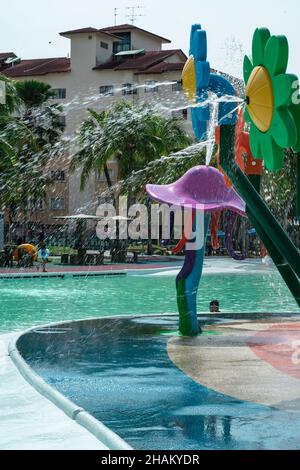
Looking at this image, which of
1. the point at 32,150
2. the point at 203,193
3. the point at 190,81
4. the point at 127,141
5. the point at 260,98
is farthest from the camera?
the point at 127,141

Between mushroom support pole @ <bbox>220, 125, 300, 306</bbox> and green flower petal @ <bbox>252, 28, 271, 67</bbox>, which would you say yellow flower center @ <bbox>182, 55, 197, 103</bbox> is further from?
green flower petal @ <bbox>252, 28, 271, 67</bbox>

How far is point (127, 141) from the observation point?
43.7m

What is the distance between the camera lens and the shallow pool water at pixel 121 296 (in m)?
17.3

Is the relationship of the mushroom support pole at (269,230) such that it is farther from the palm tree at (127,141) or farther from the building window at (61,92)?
the building window at (61,92)

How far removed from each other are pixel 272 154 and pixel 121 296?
1458 centimetres

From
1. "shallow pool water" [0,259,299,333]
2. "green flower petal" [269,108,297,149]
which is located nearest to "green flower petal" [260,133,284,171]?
"green flower petal" [269,108,297,149]

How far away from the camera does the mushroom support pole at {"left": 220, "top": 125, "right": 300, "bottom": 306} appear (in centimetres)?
734

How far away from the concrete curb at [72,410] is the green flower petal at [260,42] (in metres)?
3.59

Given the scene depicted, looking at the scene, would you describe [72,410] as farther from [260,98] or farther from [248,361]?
[248,361]

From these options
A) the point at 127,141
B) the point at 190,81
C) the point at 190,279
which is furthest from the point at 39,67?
the point at 190,81

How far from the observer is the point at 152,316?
47.9 feet

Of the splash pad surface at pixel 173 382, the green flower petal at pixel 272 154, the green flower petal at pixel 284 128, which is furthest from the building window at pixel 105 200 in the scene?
the green flower petal at pixel 284 128

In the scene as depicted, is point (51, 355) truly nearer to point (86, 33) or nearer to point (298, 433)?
point (298, 433)

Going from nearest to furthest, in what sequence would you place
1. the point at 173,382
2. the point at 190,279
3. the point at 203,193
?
the point at 173,382
the point at 203,193
the point at 190,279
